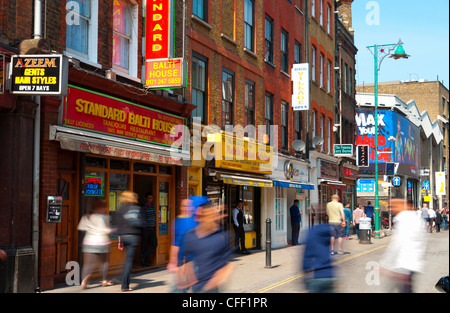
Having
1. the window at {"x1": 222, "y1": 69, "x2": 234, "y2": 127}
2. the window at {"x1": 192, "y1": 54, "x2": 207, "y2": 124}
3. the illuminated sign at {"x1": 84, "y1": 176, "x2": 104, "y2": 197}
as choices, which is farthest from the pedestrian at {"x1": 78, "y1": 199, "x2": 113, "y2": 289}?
the window at {"x1": 222, "y1": 69, "x2": 234, "y2": 127}

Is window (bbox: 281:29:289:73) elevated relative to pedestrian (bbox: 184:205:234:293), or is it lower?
elevated

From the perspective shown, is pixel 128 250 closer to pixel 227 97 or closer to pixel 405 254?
pixel 405 254

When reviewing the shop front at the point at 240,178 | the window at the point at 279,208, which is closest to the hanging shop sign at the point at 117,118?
the shop front at the point at 240,178

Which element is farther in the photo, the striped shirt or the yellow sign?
the yellow sign

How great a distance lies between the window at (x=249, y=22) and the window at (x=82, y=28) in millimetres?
9409

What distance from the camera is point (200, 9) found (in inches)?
701

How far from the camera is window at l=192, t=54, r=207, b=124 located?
56.4ft

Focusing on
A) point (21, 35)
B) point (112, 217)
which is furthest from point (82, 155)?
point (21, 35)

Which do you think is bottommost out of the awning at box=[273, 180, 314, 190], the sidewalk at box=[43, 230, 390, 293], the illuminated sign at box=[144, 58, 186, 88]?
the sidewalk at box=[43, 230, 390, 293]

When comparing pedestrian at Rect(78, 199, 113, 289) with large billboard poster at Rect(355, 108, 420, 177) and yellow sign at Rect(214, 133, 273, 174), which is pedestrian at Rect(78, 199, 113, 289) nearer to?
yellow sign at Rect(214, 133, 273, 174)

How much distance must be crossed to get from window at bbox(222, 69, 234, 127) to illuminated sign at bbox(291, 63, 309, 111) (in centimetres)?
616

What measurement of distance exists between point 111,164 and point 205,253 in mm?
7258

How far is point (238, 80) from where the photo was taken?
20156 millimetres

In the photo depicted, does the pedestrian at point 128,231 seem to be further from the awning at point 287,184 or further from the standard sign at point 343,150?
the standard sign at point 343,150
